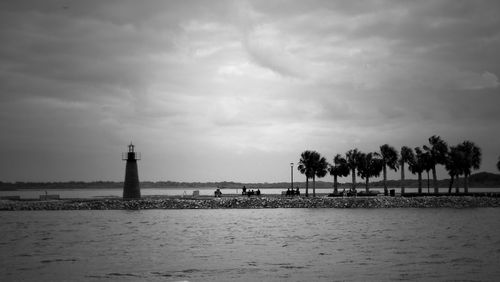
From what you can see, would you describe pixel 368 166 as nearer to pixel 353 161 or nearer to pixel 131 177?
pixel 353 161

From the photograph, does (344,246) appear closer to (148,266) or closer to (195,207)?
(148,266)

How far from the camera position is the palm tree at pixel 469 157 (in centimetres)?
10347

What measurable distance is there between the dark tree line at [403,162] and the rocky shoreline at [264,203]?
39.9ft

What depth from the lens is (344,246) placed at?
4116 cm

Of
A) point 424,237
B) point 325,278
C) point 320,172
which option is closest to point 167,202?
point 320,172

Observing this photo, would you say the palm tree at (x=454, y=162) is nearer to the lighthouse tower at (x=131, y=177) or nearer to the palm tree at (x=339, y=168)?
the palm tree at (x=339, y=168)

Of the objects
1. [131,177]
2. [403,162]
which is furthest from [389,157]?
[131,177]

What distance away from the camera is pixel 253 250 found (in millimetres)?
39219

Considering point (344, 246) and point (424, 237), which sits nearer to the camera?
point (344, 246)

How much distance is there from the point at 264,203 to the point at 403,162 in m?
34.3

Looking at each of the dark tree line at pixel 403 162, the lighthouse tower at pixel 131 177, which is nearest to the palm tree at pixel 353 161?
the dark tree line at pixel 403 162

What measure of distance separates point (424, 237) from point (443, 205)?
154ft

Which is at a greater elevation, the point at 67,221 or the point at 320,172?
the point at 320,172

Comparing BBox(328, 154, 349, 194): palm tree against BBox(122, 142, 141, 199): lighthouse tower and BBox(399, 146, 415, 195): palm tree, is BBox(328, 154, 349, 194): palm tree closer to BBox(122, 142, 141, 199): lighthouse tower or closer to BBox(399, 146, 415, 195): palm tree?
BBox(399, 146, 415, 195): palm tree
